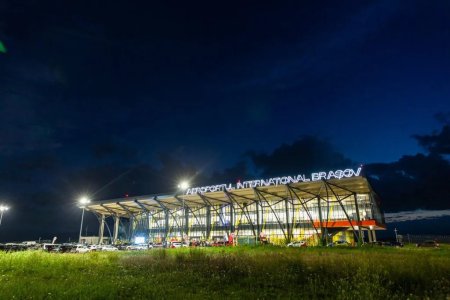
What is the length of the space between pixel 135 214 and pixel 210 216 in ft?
96.4

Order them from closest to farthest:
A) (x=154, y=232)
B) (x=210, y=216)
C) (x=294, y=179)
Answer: (x=294, y=179) < (x=210, y=216) < (x=154, y=232)

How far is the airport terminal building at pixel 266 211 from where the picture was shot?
58719mm

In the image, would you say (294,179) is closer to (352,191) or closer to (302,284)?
(352,191)

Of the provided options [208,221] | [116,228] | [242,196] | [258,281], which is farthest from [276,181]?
[116,228]

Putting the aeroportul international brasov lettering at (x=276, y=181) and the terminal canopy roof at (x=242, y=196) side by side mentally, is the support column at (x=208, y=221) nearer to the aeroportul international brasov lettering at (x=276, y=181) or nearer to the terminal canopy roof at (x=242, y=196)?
the terminal canopy roof at (x=242, y=196)

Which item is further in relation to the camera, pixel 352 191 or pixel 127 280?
pixel 352 191

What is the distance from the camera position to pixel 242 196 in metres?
69.7

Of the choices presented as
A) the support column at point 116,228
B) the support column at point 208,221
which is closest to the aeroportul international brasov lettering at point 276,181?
the support column at point 208,221

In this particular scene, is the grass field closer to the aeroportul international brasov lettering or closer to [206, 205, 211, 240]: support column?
the aeroportul international brasov lettering

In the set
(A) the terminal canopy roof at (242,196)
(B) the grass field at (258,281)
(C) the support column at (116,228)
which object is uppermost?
(A) the terminal canopy roof at (242,196)

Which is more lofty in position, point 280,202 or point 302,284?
point 280,202

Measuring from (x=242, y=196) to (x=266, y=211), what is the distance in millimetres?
9381

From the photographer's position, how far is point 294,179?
57031mm

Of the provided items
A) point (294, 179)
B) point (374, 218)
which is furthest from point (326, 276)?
point (374, 218)
